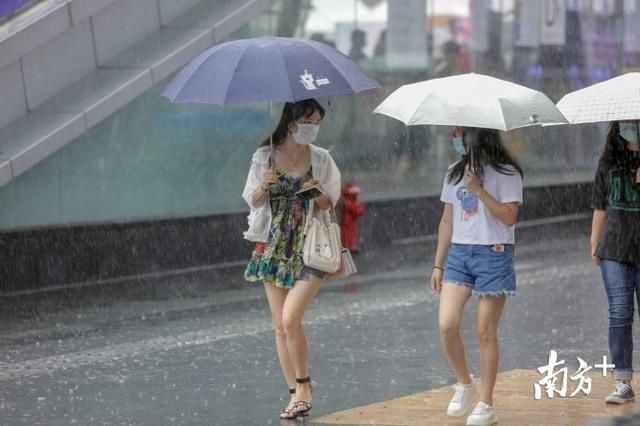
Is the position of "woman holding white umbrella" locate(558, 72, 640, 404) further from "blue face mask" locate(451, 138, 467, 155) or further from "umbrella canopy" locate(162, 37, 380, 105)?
"umbrella canopy" locate(162, 37, 380, 105)

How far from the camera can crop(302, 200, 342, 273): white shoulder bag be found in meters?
8.74

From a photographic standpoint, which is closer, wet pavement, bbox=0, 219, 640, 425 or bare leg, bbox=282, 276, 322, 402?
bare leg, bbox=282, 276, 322, 402

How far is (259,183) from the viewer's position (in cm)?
885

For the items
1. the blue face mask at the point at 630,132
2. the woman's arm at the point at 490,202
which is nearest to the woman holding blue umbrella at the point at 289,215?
the woman's arm at the point at 490,202

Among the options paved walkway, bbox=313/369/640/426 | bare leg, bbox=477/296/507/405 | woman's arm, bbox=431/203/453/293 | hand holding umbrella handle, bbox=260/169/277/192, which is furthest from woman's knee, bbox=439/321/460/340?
hand holding umbrella handle, bbox=260/169/277/192

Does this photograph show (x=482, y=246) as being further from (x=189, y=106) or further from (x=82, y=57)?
(x=189, y=106)

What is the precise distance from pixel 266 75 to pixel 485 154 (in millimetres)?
1309

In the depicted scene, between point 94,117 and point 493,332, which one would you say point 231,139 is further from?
point 493,332

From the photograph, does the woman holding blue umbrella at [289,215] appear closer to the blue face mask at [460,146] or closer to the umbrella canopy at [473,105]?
the umbrella canopy at [473,105]

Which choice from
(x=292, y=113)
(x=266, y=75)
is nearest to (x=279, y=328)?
(x=292, y=113)

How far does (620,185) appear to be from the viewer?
8930 mm

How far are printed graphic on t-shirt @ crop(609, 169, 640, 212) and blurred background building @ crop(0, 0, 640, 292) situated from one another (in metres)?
7.85

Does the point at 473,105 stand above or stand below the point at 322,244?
above

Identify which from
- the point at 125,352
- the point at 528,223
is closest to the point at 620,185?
the point at 125,352
